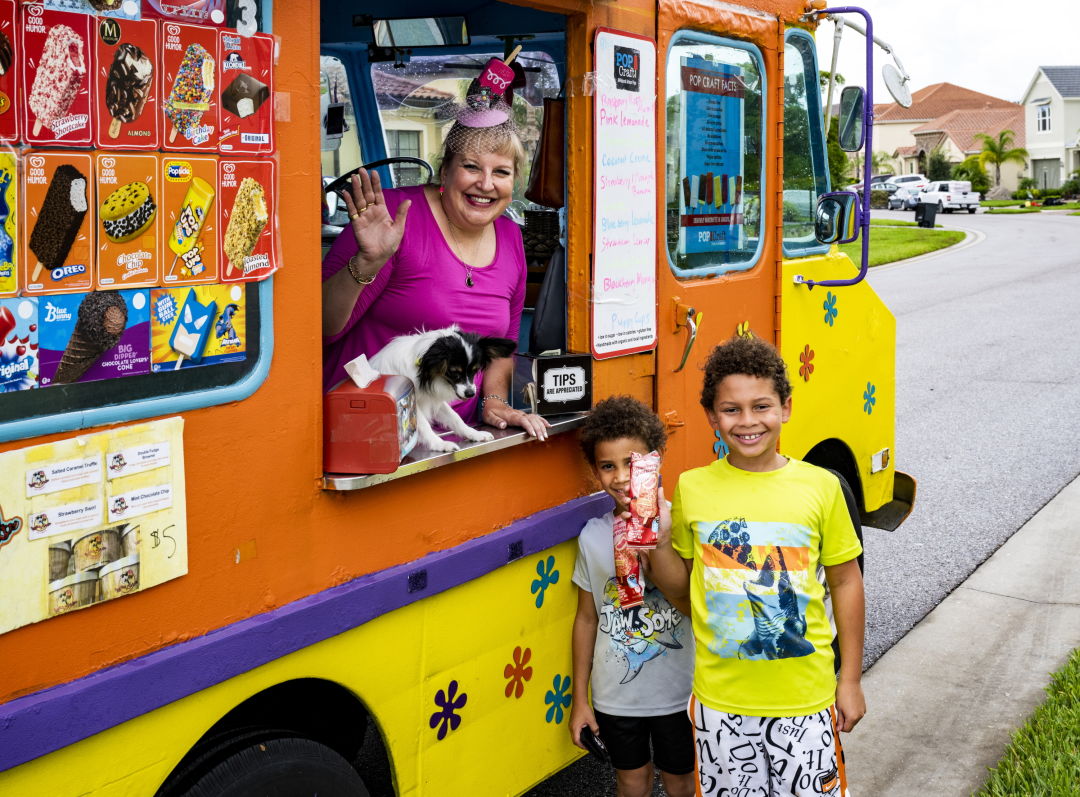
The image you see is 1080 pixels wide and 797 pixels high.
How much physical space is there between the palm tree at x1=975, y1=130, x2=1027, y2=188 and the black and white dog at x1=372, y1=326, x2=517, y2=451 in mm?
80287

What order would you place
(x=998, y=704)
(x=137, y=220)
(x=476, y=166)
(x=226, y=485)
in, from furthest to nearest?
(x=998, y=704) → (x=476, y=166) → (x=226, y=485) → (x=137, y=220)

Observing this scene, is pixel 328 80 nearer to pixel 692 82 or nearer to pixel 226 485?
pixel 692 82

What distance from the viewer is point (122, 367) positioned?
198 cm

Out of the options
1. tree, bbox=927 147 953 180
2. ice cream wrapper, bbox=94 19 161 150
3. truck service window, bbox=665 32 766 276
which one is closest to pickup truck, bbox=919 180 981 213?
tree, bbox=927 147 953 180

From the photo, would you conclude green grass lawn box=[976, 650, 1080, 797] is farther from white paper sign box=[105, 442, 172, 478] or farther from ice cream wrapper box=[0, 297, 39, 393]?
ice cream wrapper box=[0, 297, 39, 393]

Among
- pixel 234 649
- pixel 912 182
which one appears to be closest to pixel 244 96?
pixel 234 649

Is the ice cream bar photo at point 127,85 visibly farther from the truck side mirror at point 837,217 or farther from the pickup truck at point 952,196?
the pickup truck at point 952,196

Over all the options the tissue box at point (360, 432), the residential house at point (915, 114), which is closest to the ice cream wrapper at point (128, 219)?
the tissue box at point (360, 432)

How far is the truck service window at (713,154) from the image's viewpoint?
3.55m

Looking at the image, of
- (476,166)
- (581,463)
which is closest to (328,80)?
(476,166)

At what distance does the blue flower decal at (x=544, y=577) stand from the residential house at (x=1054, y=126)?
8115 centimetres

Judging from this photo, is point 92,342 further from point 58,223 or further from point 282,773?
point 282,773

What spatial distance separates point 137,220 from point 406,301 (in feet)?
4.17

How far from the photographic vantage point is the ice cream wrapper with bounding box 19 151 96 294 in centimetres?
181
